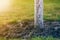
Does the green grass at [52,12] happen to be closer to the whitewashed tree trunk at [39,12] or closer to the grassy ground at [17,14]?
the grassy ground at [17,14]

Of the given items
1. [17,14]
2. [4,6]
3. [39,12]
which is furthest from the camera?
[4,6]

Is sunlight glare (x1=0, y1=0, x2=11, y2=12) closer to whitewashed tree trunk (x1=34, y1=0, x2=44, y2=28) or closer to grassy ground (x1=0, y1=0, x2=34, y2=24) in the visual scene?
grassy ground (x1=0, y1=0, x2=34, y2=24)

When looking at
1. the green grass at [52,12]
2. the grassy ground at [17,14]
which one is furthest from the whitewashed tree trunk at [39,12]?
the grassy ground at [17,14]

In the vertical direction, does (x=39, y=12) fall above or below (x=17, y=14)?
above

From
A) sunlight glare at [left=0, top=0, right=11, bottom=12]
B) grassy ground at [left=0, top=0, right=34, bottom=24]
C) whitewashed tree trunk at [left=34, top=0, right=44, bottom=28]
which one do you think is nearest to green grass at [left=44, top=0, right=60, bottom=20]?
grassy ground at [left=0, top=0, right=34, bottom=24]

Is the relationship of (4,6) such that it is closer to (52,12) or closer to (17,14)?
(17,14)

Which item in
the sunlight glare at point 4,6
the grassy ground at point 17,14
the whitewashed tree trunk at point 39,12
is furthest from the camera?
the sunlight glare at point 4,6

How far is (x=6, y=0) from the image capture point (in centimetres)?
926

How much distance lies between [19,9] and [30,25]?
223cm

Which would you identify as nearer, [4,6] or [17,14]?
[17,14]

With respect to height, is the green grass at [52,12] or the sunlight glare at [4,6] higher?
the sunlight glare at [4,6]

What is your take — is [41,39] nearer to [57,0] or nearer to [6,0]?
[57,0]

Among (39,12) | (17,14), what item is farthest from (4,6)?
(39,12)

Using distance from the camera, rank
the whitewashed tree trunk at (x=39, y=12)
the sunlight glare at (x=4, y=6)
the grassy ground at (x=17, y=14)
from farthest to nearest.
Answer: the sunlight glare at (x=4, y=6)
the grassy ground at (x=17, y=14)
the whitewashed tree trunk at (x=39, y=12)
